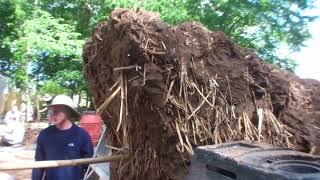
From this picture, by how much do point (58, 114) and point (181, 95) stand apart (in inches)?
67.5

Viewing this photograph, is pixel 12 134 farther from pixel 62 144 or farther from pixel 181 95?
pixel 181 95

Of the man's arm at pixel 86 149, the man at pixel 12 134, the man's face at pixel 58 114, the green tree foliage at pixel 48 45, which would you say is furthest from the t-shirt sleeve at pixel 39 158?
the green tree foliage at pixel 48 45

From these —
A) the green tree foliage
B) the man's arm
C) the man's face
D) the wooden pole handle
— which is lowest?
the wooden pole handle

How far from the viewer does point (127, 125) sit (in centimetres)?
384

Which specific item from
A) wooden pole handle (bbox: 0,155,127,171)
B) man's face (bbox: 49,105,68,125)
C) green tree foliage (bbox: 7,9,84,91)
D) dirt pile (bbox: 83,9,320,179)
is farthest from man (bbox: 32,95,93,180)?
green tree foliage (bbox: 7,9,84,91)

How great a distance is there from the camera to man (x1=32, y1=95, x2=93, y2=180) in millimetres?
4484

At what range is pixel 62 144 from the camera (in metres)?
A: 4.51

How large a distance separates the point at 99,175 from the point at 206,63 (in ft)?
7.93

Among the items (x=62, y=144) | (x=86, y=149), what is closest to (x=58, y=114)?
(x=62, y=144)

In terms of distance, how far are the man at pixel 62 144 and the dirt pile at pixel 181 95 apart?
70 centimetres

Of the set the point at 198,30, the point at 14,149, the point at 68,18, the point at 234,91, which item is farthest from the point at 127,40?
the point at 68,18

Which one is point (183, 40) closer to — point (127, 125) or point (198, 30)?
point (198, 30)

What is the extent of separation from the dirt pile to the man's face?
27.8 inches

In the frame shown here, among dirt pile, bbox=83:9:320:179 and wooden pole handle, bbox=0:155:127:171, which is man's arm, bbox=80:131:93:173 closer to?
wooden pole handle, bbox=0:155:127:171
